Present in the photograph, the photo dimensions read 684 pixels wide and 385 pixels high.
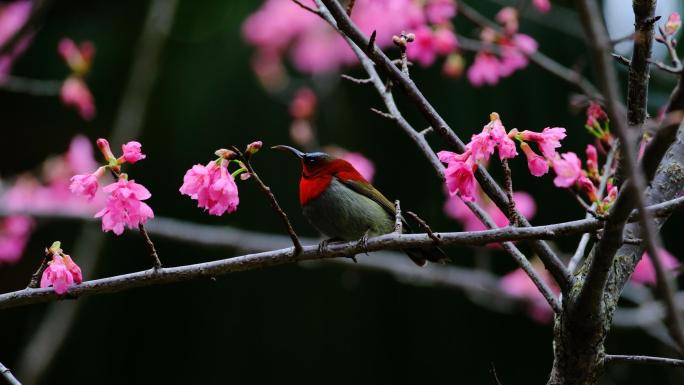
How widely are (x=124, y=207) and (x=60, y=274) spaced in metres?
0.21

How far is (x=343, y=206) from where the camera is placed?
2.82 meters

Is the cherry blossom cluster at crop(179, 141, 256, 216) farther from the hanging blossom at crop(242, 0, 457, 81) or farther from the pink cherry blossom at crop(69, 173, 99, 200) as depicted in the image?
the hanging blossom at crop(242, 0, 457, 81)

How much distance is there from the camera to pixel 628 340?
463cm

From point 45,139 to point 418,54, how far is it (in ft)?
11.6

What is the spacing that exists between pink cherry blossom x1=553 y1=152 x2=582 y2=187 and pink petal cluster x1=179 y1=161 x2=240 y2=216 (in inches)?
27.9

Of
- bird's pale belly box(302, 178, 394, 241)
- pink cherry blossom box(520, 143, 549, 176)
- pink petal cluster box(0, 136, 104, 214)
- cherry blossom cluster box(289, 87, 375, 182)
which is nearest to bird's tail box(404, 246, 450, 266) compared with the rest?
bird's pale belly box(302, 178, 394, 241)

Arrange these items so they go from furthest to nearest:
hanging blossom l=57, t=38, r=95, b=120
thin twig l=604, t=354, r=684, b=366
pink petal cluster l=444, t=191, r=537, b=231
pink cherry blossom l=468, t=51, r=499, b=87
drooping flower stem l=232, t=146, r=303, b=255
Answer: pink petal cluster l=444, t=191, r=537, b=231 → hanging blossom l=57, t=38, r=95, b=120 → pink cherry blossom l=468, t=51, r=499, b=87 → thin twig l=604, t=354, r=684, b=366 → drooping flower stem l=232, t=146, r=303, b=255

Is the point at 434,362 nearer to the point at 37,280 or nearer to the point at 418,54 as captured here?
the point at 418,54

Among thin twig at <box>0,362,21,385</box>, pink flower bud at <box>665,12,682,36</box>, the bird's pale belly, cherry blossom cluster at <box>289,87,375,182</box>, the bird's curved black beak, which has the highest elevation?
pink flower bud at <box>665,12,682,36</box>

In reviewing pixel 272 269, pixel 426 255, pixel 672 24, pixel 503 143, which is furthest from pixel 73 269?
pixel 272 269

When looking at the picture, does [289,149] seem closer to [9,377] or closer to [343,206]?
[343,206]

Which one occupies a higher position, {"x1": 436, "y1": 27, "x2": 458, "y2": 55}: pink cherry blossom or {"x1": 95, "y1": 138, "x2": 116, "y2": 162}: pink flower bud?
{"x1": 436, "y1": 27, "x2": 458, "y2": 55}: pink cherry blossom

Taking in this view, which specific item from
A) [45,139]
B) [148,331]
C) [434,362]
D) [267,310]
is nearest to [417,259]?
[434,362]

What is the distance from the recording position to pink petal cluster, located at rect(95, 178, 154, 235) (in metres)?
1.71
